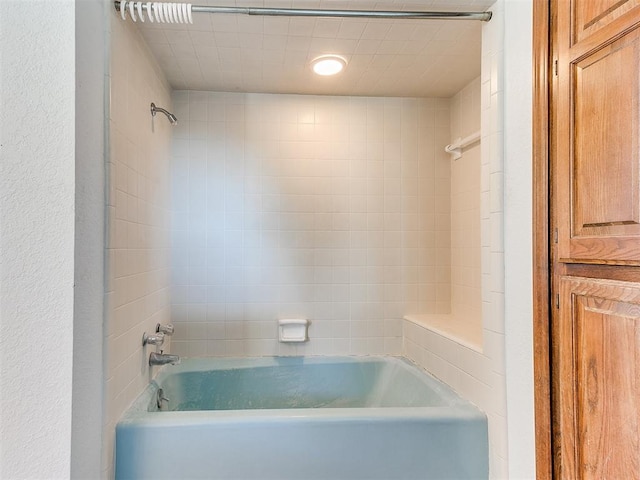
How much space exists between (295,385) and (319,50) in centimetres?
187

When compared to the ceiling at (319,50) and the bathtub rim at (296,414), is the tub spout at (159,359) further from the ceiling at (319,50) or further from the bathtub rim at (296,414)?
the ceiling at (319,50)

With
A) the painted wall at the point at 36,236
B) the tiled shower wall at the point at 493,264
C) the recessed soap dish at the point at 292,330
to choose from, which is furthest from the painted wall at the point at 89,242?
the tiled shower wall at the point at 493,264

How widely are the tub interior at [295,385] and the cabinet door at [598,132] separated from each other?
123 cm

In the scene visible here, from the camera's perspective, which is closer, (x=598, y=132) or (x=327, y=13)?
(x=598, y=132)

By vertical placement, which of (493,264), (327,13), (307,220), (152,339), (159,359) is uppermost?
(327,13)

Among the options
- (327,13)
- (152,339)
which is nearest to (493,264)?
(327,13)

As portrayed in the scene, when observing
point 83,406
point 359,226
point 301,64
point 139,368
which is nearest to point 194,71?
point 301,64

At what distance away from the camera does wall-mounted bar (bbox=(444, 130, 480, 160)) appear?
2137 mm

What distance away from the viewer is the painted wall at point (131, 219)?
4.55ft

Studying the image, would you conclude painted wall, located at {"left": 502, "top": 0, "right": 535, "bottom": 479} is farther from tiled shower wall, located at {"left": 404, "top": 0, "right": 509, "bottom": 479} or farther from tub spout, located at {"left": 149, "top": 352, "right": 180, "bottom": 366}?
tub spout, located at {"left": 149, "top": 352, "right": 180, "bottom": 366}

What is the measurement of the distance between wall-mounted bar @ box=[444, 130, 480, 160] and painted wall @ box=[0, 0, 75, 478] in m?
1.88

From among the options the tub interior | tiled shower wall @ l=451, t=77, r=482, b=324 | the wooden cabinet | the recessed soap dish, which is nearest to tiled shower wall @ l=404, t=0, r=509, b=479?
the wooden cabinet

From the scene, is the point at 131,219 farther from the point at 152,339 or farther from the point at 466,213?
the point at 466,213

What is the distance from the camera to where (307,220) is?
2.46 m
